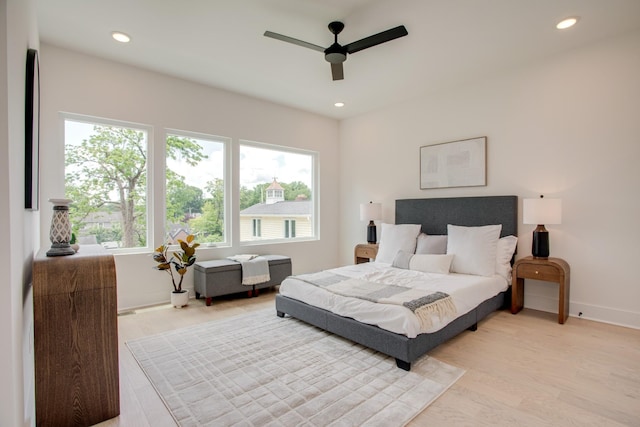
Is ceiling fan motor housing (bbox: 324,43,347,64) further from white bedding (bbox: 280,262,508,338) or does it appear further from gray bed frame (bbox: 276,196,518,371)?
gray bed frame (bbox: 276,196,518,371)

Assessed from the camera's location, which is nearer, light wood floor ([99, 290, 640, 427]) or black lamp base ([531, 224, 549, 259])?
light wood floor ([99, 290, 640, 427])

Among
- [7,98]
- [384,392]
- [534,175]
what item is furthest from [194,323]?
[534,175]

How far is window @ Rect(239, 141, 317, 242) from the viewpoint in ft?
16.6

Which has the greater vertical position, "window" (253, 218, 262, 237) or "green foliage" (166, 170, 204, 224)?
"green foliage" (166, 170, 204, 224)

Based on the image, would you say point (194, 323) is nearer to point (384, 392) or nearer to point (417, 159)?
point (384, 392)

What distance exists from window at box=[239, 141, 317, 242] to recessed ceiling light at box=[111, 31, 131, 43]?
6.45ft

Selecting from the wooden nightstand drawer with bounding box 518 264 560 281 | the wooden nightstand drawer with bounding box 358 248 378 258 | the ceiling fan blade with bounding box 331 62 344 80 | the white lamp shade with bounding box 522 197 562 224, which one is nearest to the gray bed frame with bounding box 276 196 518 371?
the wooden nightstand drawer with bounding box 518 264 560 281

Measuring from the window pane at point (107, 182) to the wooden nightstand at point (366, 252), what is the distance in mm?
3117

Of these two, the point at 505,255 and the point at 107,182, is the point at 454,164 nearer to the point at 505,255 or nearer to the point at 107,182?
the point at 505,255

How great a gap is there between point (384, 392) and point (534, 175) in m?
3.20

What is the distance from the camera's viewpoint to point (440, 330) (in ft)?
8.69

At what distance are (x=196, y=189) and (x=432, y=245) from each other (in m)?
3.31

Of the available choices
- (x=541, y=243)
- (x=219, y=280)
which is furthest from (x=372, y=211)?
(x=219, y=280)

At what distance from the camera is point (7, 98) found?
1.22m
